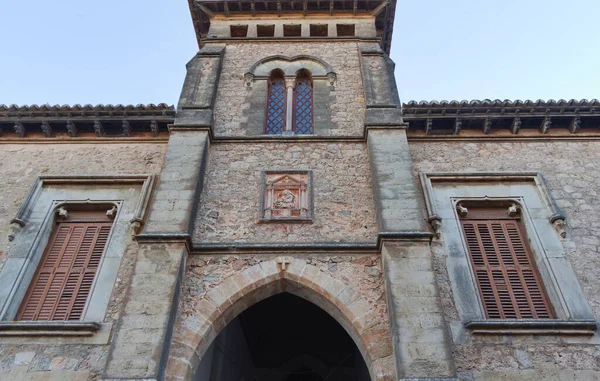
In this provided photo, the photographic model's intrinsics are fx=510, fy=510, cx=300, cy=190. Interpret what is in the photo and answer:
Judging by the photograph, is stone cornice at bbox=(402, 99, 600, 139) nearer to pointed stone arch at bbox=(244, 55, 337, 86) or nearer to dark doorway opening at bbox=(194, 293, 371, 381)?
pointed stone arch at bbox=(244, 55, 337, 86)

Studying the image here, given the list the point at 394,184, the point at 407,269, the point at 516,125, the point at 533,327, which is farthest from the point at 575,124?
the point at 407,269

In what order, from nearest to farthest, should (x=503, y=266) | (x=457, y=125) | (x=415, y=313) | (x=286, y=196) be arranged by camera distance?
1. (x=415, y=313)
2. (x=503, y=266)
3. (x=286, y=196)
4. (x=457, y=125)

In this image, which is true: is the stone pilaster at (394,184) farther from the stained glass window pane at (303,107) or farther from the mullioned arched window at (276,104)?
the mullioned arched window at (276,104)

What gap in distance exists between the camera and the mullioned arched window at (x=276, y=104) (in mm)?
10687

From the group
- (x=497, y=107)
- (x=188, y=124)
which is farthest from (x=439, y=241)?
(x=188, y=124)

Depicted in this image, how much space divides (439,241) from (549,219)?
1990 millimetres

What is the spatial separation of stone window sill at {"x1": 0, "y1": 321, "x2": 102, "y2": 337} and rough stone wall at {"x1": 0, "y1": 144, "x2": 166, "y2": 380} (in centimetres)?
17

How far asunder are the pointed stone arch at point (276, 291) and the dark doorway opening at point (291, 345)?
360cm

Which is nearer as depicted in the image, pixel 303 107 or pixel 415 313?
pixel 415 313

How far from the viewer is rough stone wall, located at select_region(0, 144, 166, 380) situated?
7.03 meters

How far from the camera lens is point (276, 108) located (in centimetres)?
1116

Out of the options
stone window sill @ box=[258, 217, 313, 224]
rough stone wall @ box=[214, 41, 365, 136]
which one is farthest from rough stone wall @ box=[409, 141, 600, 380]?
stone window sill @ box=[258, 217, 313, 224]

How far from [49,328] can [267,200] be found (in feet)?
12.5

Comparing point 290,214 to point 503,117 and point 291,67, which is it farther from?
point 503,117
